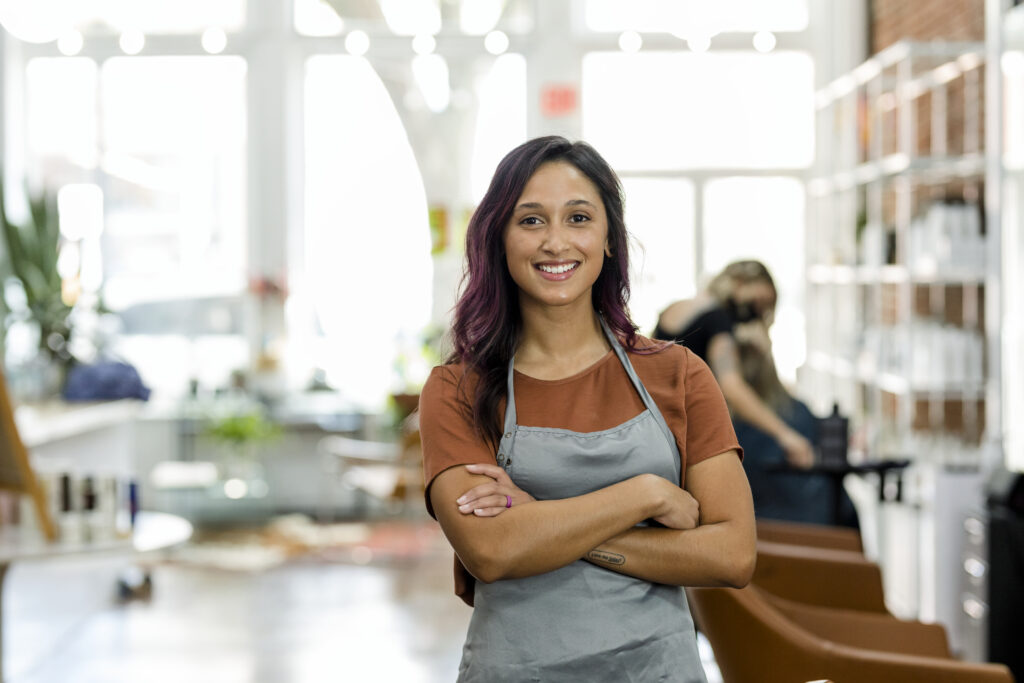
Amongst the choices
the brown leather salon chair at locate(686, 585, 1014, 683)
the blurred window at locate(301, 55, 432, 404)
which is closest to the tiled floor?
the brown leather salon chair at locate(686, 585, 1014, 683)

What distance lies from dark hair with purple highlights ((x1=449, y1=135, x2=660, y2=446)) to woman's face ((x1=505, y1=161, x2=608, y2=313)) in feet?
0.06

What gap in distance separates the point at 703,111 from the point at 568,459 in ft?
24.7

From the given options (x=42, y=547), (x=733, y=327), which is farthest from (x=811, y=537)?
(x=42, y=547)

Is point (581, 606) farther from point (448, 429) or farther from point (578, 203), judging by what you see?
point (578, 203)

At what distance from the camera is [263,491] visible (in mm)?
8367

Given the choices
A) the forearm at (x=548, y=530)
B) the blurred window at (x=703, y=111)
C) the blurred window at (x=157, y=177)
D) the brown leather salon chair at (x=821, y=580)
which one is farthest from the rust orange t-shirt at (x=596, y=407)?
the blurred window at (x=157, y=177)

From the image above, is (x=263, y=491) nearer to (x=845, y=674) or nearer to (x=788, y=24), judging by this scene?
(x=788, y=24)

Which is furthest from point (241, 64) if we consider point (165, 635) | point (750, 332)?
point (750, 332)

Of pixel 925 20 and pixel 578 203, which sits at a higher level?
pixel 925 20

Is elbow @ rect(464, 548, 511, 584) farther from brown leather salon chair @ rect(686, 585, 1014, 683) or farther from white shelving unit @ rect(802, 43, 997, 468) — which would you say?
white shelving unit @ rect(802, 43, 997, 468)

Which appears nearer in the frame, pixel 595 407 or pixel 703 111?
pixel 595 407

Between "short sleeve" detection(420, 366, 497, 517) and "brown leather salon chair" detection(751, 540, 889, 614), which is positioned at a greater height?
"short sleeve" detection(420, 366, 497, 517)

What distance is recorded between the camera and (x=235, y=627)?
5.62m

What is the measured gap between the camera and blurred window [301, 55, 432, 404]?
8.90m
